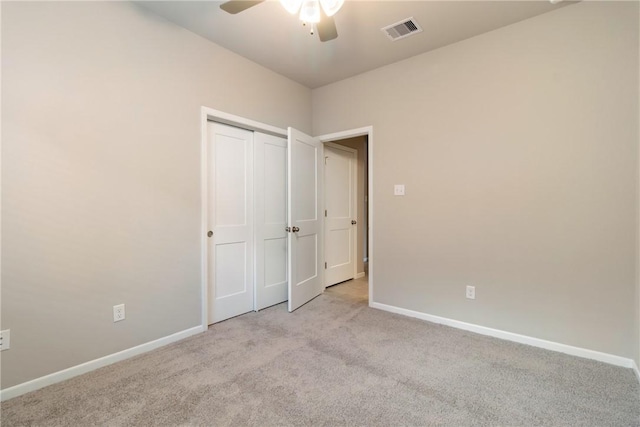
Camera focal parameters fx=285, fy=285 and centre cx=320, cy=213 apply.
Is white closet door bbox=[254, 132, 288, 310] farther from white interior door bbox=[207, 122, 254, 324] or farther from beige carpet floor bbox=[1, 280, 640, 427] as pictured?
beige carpet floor bbox=[1, 280, 640, 427]

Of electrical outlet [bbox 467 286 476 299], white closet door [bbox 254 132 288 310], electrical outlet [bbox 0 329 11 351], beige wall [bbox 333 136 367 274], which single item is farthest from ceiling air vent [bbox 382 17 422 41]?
electrical outlet [bbox 0 329 11 351]

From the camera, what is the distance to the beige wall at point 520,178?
202 cm

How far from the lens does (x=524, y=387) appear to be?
1.78 meters

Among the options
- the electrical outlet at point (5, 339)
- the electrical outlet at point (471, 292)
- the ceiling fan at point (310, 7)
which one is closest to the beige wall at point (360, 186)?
the electrical outlet at point (471, 292)

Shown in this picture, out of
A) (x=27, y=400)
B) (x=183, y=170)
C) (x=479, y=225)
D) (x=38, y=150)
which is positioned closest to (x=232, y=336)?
(x=27, y=400)

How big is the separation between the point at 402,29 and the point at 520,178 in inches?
63.2

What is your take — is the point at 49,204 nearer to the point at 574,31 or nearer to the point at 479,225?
the point at 479,225

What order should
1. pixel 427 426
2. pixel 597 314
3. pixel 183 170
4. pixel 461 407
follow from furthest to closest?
1. pixel 183 170
2. pixel 597 314
3. pixel 461 407
4. pixel 427 426

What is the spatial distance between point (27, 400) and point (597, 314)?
12.4ft

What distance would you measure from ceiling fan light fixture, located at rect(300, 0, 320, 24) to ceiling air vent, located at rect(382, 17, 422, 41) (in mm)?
985

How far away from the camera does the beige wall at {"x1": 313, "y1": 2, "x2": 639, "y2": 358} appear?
2.02 m

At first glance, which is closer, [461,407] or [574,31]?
[461,407]

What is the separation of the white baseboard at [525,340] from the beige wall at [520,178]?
53mm

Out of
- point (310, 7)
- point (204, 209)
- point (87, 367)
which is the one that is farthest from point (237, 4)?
point (87, 367)
